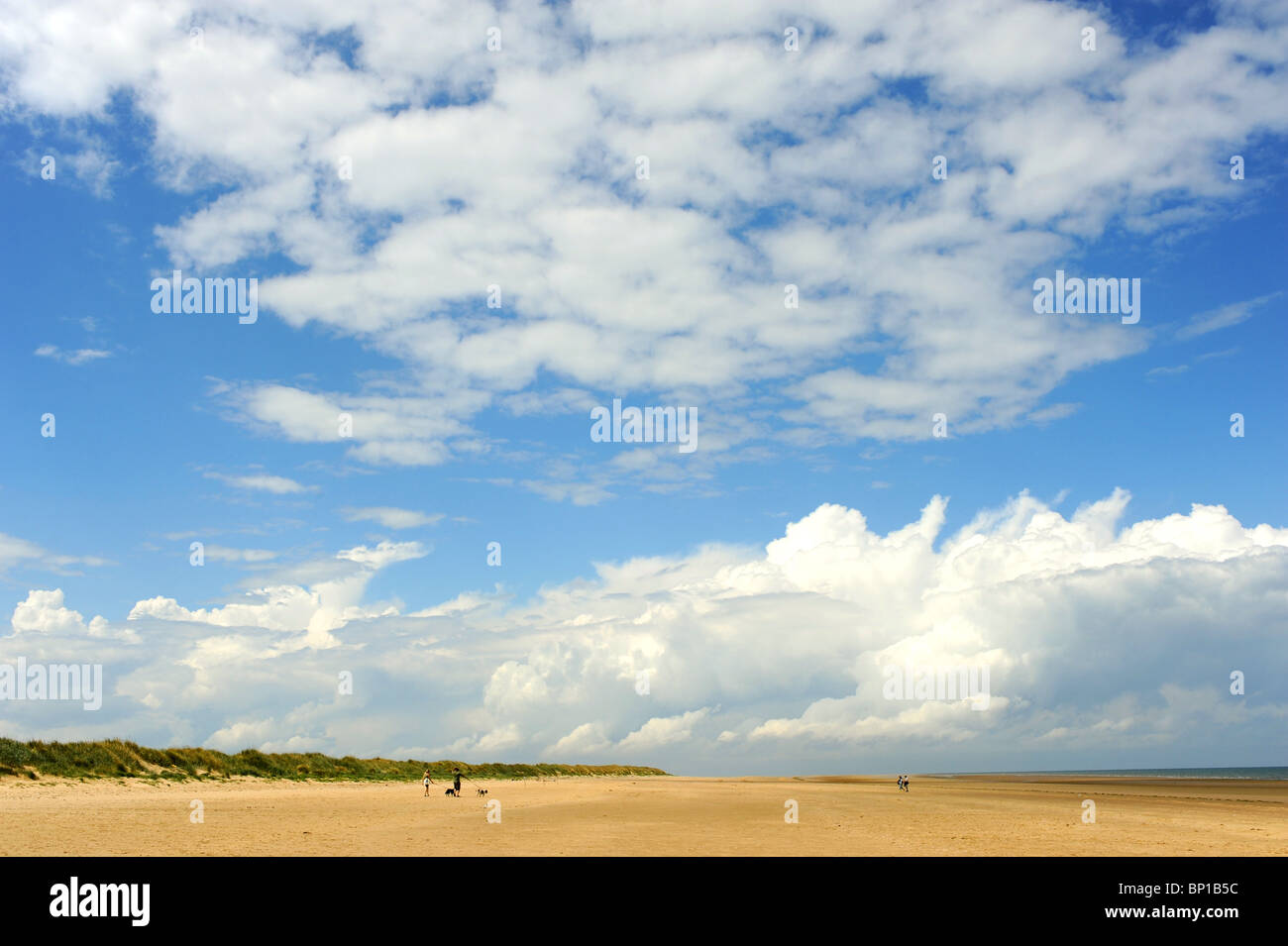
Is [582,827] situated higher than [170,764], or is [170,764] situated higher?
[582,827]

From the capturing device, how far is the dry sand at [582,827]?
23859 mm

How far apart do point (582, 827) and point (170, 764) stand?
41622 mm

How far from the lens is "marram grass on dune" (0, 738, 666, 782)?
49.2m

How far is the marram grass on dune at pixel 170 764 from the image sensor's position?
49156mm

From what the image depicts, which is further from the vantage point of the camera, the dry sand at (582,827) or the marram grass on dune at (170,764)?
the marram grass on dune at (170,764)

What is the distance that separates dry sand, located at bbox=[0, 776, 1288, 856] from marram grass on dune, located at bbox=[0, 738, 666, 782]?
157 inches

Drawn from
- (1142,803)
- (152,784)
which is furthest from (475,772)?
(1142,803)

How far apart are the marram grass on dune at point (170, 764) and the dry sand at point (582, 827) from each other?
3989 millimetres

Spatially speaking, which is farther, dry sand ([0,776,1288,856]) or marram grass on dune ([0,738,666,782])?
marram grass on dune ([0,738,666,782])

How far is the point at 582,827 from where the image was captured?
3133 centimetres
